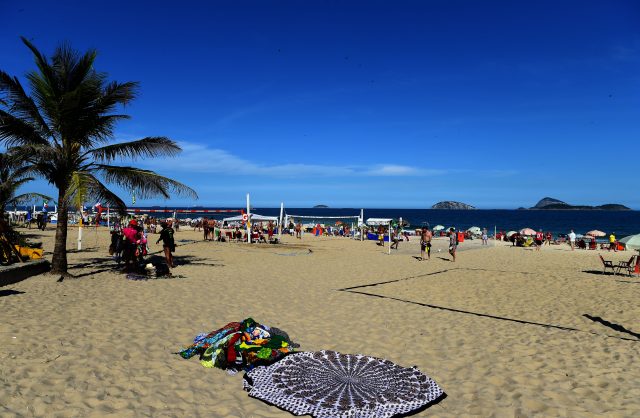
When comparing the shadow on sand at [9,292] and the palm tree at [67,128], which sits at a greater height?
the palm tree at [67,128]

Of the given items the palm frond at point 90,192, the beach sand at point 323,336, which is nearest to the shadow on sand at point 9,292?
the beach sand at point 323,336

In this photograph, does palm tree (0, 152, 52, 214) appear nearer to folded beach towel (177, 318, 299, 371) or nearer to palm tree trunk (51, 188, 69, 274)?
palm tree trunk (51, 188, 69, 274)

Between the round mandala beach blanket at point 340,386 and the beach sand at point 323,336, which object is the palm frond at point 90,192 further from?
the round mandala beach blanket at point 340,386

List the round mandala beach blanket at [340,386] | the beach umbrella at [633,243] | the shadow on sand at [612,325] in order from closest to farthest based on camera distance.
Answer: the round mandala beach blanket at [340,386]
the shadow on sand at [612,325]
the beach umbrella at [633,243]

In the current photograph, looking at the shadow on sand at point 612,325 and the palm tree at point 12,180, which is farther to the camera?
the palm tree at point 12,180

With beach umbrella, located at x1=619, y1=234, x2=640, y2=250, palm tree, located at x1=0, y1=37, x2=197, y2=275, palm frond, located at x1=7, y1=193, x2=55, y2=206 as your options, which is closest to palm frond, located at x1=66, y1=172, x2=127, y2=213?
palm tree, located at x1=0, y1=37, x2=197, y2=275

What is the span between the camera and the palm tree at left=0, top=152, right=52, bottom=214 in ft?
32.3

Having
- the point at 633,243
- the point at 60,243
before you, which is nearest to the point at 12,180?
the point at 60,243

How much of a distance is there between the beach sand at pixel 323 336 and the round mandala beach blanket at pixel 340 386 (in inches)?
6.4

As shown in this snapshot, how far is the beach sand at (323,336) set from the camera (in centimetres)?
395

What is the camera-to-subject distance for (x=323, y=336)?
6203 millimetres

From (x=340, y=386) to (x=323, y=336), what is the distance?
222 cm

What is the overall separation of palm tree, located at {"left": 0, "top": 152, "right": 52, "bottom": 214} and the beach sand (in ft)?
8.96

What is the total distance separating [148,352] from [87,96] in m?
7.70
